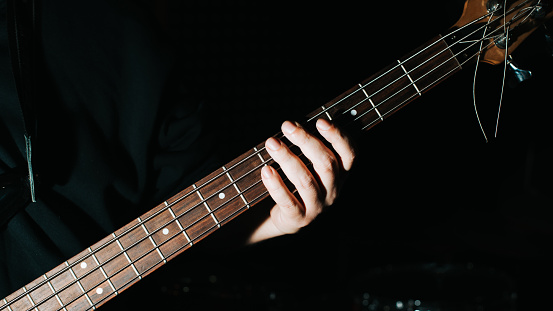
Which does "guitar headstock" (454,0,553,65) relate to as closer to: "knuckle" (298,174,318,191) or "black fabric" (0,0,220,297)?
"knuckle" (298,174,318,191)

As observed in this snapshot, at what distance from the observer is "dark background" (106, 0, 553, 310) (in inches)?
77.6

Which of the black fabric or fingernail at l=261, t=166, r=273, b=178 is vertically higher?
the black fabric

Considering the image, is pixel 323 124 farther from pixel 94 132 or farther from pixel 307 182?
pixel 94 132

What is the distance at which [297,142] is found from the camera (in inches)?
30.5

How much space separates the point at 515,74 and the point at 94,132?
2.81 feet

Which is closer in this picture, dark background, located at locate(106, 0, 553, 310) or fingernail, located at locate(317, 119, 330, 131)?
fingernail, located at locate(317, 119, 330, 131)

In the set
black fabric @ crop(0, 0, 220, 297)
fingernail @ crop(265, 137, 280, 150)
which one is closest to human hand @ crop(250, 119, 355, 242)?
fingernail @ crop(265, 137, 280, 150)

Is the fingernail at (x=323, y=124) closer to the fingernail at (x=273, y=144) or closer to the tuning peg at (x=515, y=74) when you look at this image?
the fingernail at (x=273, y=144)

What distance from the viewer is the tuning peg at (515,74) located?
2.65 feet

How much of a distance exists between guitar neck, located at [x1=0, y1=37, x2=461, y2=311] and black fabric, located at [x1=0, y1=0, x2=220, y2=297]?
3.5 inches

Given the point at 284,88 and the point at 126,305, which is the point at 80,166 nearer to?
the point at 126,305

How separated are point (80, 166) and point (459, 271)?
4.53 feet

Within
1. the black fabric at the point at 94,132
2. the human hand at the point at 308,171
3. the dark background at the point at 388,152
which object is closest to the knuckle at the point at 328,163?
the human hand at the point at 308,171

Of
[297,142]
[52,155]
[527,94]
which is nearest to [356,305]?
[297,142]
